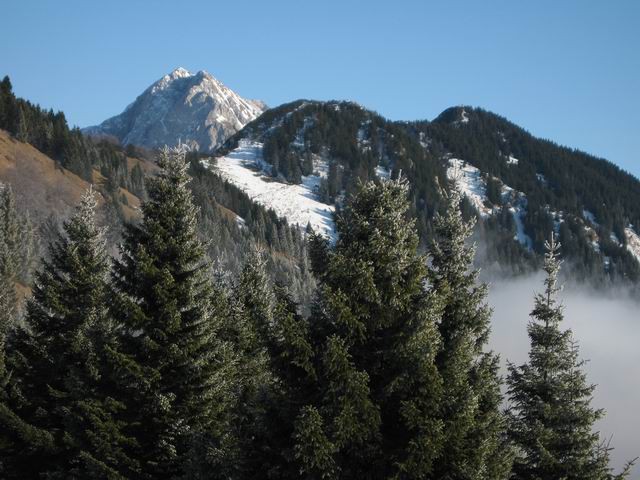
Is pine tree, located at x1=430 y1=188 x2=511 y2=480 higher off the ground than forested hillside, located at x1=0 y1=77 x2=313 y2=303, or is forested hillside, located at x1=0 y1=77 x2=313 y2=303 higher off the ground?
forested hillside, located at x1=0 y1=77 x2=313 y2=303

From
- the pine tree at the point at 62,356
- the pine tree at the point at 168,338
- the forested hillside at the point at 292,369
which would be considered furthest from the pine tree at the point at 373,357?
the pine tree at the point at 62,356

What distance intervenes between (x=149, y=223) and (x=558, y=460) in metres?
16.0

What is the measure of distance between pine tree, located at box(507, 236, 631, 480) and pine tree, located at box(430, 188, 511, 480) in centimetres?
174

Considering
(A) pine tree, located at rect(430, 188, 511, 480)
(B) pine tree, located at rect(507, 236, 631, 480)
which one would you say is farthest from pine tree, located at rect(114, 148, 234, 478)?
(B) pine tree, located at rect(507, 236, 631, 480)

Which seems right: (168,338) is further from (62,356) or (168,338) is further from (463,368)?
(463,368)

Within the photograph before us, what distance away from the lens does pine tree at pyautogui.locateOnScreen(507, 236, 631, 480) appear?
2186 centimetres

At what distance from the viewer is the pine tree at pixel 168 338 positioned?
21188mm

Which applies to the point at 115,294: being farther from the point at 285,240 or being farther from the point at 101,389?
the point at 285,240

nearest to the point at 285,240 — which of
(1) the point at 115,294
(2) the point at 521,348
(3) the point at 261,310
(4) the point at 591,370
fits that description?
(2) the point at 521,348

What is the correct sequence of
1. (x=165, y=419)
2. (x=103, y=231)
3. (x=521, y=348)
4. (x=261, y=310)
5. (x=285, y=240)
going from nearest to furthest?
(x=165, y=419) < (x=103, y=231) < (x=261, y=310) < (x=521, y=348) < (x=285, y=240)

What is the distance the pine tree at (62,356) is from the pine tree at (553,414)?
47.0 feet

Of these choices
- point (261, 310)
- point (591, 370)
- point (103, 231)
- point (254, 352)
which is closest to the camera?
point (103, 231)

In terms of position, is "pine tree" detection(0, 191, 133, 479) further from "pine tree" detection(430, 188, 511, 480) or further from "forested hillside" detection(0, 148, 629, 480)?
"pine tree" detection(430, 188, 511, 480)

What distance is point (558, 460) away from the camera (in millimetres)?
22094
